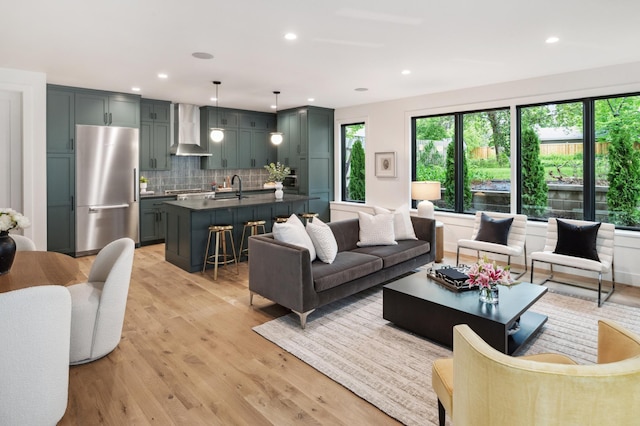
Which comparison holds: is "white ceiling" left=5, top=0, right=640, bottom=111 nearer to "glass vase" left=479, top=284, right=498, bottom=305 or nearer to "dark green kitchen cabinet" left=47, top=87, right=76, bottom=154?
A: "dark green kitchen cabinet" left=47, top=87, right=76, bottom=154

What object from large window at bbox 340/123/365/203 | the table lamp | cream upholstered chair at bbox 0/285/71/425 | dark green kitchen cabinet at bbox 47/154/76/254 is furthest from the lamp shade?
dark green kitchen cabinet at bbox 47/154/76/254

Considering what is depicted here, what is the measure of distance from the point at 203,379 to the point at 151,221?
507cm

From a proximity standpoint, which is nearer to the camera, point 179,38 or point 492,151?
point 179,38

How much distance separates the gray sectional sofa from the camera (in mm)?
3508

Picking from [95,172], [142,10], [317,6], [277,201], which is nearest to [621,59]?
[317,6]

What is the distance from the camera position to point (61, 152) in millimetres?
5992

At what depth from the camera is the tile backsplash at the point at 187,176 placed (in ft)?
25.1

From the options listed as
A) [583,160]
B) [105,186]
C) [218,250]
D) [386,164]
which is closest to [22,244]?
[218,250]

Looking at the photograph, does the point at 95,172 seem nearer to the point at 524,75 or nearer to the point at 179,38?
the point at 179,38

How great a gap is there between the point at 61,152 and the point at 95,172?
0.55 meters

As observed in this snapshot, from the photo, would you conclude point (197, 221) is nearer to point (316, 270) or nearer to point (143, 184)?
point (316, 270)

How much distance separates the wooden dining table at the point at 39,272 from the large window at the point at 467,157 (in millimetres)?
5683

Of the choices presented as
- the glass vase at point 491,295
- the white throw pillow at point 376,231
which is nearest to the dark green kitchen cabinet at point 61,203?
the white throw pillow at point 376,231

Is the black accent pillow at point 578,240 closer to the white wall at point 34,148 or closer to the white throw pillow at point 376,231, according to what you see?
the white throw pillow at point 376,231
